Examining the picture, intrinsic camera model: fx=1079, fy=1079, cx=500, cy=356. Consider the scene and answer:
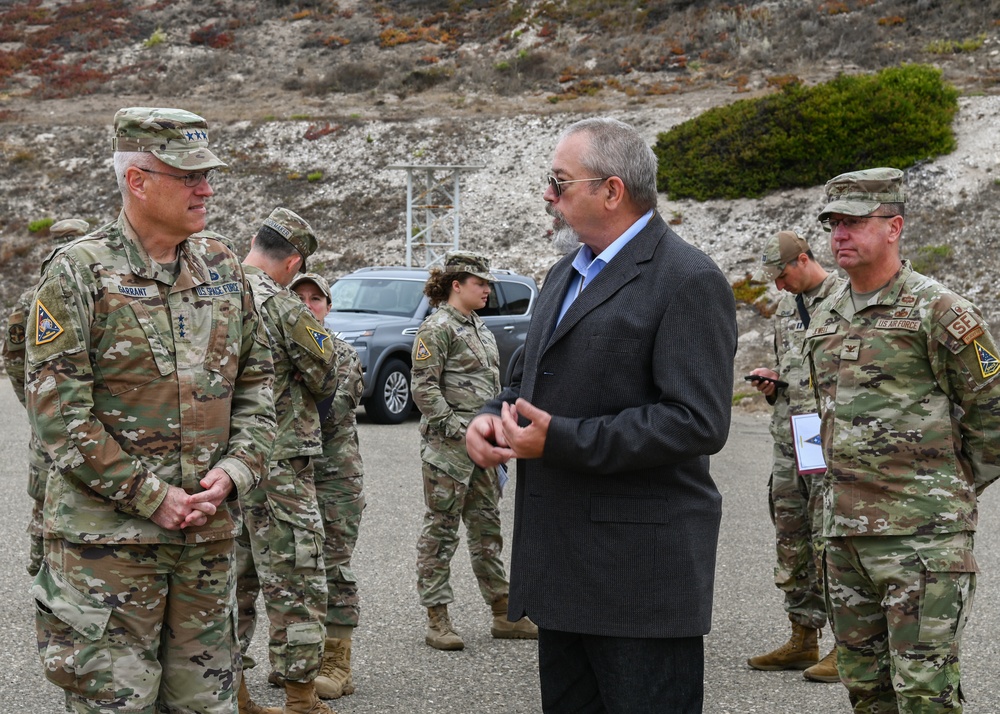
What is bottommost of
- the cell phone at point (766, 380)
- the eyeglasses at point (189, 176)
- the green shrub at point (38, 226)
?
the green shrub at point (38, 226)

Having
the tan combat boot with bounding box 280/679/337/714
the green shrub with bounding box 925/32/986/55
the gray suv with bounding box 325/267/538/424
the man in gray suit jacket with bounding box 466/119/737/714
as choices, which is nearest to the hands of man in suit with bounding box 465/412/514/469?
the man in gray suit jacket with bounding box 466/119/737/714

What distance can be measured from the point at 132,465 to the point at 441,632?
10.6 feet

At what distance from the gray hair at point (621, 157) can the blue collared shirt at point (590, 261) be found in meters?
0.07

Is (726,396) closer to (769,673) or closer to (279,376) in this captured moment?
(279,376)

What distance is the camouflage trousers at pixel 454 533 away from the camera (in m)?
6.09

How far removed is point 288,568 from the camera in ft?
15.6

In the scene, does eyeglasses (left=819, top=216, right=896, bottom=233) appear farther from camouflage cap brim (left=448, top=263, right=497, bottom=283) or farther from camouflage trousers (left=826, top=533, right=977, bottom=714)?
camouflage cap brim (left=448, top=263, right=497, bottom=283)

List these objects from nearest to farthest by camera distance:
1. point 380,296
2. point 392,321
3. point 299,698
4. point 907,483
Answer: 1. point 907,483
2. point 299,698
3. point 392,321
4. point 380,296

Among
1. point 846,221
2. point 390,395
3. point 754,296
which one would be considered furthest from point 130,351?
point 754,296

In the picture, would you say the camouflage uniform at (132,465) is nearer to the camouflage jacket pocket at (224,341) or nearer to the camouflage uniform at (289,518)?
the camouflage jacket pocket at (224,341)

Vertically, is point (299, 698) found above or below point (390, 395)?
above

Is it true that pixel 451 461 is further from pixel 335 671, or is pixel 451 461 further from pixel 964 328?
pixel 964 328

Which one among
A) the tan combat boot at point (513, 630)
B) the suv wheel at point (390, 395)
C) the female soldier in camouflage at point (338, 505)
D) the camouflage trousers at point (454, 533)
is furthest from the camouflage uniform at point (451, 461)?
the suv wheel at point (390, 395)

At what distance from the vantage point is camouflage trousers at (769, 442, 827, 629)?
18.9 feet
